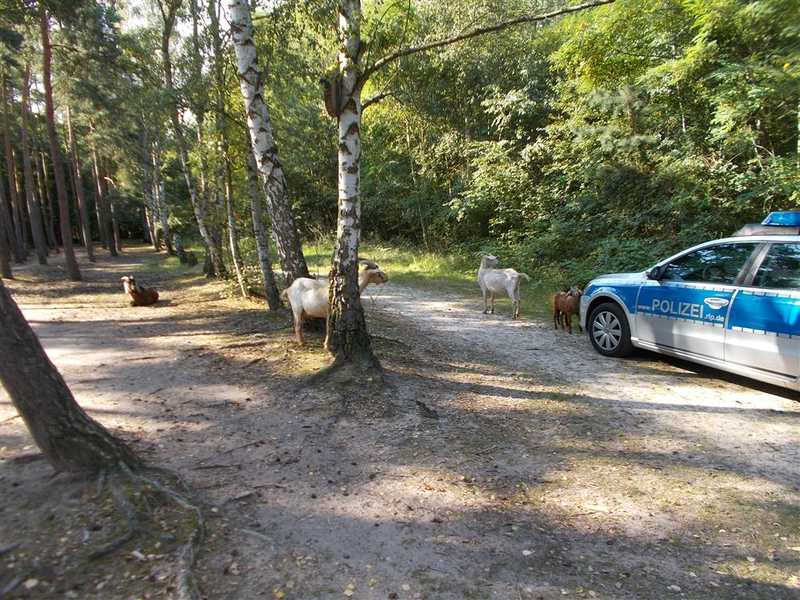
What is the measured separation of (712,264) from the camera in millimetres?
5922

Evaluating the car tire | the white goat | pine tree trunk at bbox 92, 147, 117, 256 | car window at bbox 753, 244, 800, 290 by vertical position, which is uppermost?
pine tree trunk at bbox 92, 147, 117, 256

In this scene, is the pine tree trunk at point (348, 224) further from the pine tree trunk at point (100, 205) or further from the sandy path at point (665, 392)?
the pine tree trunk at point (100, 205)


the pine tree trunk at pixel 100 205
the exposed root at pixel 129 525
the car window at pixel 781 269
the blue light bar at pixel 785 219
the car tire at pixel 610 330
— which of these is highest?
the pine tree trunk at pixel 100 205

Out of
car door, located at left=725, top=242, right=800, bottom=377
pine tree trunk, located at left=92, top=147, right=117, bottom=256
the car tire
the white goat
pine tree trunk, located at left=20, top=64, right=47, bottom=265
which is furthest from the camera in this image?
pine tree trunk, located at left=92, top=147, right=117, bottom=256

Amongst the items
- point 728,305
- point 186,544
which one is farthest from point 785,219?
point 186,544

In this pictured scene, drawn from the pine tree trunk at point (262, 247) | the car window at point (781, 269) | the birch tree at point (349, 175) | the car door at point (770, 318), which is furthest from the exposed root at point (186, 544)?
the pine tree trunk at point (262, 247)

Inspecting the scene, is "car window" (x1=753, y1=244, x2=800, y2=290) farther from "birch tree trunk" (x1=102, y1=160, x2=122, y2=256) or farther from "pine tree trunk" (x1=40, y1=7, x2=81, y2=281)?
"birch tree trunk" (x1=102, y1=160, x2=122, y2=256)

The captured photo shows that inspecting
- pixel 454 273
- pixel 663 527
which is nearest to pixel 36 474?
pixel 663 527

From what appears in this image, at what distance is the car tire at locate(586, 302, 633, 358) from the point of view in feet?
23.0

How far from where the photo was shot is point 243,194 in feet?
47.6

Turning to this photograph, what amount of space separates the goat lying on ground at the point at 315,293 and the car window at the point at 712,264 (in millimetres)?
3858

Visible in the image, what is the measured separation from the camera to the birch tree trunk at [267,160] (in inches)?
299

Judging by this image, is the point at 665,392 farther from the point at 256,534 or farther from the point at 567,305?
the point at 256,534

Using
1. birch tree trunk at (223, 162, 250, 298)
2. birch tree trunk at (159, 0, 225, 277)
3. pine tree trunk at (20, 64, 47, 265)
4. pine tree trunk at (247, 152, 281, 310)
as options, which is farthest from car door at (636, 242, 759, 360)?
pine tree trunk at (20, 64, 47, 265)
